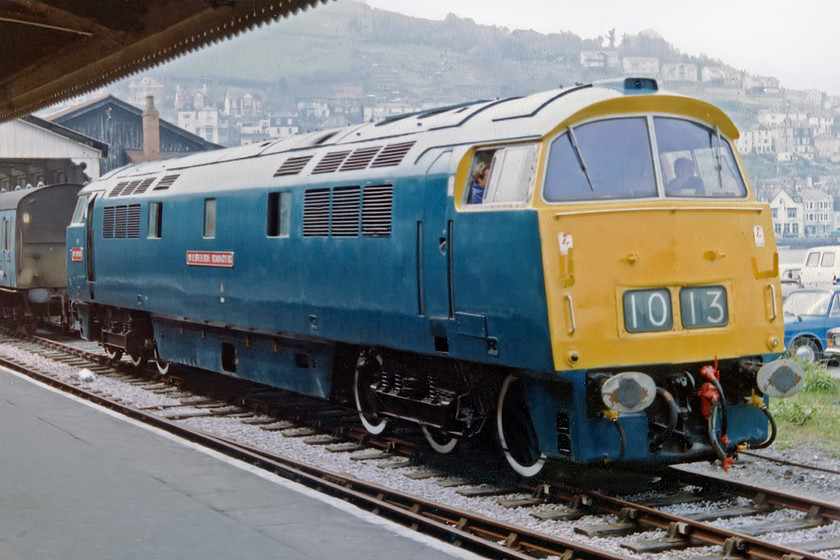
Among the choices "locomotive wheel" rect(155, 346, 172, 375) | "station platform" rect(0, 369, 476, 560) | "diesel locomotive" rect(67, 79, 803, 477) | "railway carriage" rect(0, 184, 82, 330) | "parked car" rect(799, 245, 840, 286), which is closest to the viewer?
"station platform" rect(0, 369, 476, 560)

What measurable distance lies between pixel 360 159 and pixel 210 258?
362 centimetres

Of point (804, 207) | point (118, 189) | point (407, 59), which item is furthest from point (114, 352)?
point (407, 59)

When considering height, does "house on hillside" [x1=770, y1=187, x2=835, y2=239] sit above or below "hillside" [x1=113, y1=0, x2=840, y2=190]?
below

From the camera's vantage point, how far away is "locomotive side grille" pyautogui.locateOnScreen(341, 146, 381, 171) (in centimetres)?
1030

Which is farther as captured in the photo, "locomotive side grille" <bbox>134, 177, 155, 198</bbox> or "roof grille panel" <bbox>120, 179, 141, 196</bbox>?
"roof grille panel" <bbox>120, 179, 141, 196</bbox>

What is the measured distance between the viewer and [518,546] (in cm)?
726

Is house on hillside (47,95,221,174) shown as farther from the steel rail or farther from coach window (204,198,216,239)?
the steel rail

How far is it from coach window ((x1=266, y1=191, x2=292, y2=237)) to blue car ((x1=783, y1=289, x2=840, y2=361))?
10.1 m

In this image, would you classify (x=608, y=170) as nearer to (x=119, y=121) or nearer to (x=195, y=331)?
(x=195, y=331)

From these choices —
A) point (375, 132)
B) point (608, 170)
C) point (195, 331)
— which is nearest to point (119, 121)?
point (195, 331)

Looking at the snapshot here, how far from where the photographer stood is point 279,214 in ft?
38.5

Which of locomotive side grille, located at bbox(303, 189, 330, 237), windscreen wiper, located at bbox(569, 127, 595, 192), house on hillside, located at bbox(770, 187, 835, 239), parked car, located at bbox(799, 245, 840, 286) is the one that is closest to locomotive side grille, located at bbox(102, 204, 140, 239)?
locomotive side grille, located at bbox(303, 189, 330, 237)

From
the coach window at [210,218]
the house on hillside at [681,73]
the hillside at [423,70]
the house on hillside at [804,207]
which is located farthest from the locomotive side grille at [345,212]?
the house on hillside at [681,73]

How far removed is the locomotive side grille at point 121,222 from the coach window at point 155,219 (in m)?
0.51
